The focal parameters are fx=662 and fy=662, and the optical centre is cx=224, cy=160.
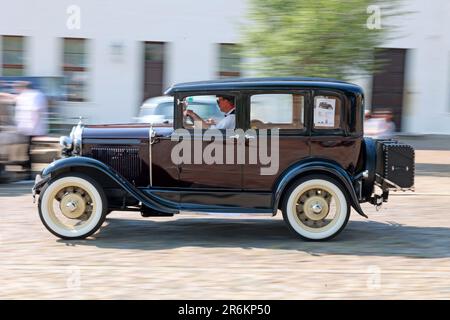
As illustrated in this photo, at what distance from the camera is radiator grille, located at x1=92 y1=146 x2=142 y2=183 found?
24.4 feet

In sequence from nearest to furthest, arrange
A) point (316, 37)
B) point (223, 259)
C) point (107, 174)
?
point (223, 259) < point (107, 174) < point (316, 37)

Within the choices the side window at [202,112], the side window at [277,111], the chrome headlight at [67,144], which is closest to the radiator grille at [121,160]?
the chrome headlight at [67,144]

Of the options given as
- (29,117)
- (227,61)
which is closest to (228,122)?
(29,117)

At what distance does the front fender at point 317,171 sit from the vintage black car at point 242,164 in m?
0.01

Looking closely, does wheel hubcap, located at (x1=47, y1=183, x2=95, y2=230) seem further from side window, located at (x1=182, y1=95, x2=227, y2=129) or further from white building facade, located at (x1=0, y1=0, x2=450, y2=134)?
white building facade, located at (x1=0, y1=0, x2=450, y2=134)

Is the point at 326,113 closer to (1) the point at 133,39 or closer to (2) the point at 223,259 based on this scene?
(2) the point at 223,259

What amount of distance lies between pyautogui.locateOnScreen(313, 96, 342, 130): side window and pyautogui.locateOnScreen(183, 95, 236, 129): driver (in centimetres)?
91

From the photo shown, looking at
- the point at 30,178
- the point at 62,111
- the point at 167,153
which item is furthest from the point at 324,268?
the point at 62,111

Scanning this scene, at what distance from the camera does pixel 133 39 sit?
1939cm

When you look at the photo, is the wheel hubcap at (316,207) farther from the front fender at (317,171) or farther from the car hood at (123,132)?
the car hood at (123,132)

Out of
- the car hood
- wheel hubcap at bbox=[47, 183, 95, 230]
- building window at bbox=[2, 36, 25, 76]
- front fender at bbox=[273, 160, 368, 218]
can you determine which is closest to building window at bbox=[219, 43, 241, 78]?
building window at bbox=[2, 36, 25, 76]

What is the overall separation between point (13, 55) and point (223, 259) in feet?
49.1

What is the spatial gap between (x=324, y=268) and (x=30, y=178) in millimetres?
6903

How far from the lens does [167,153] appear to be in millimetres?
7363
